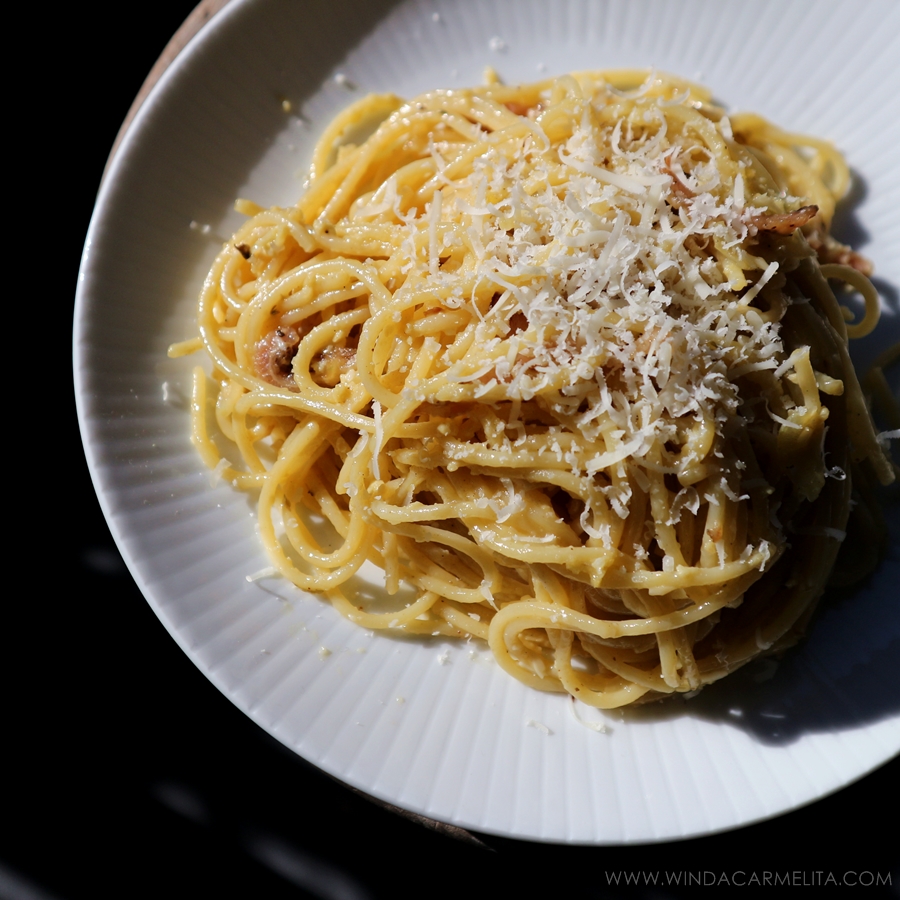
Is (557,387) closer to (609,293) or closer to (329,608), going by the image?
(609,293)

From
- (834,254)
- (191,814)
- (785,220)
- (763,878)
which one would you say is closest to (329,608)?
(191,814)

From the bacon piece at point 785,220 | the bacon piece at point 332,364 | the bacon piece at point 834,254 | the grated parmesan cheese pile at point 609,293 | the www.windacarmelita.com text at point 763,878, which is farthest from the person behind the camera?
the www.windacarmelita.com text at point 763,878

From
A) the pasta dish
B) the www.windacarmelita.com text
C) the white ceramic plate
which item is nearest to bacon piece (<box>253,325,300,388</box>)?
the pasta dish

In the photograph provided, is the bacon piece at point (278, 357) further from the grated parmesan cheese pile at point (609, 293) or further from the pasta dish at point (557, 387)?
the grated parmesan cheese pile at point (609, 293)

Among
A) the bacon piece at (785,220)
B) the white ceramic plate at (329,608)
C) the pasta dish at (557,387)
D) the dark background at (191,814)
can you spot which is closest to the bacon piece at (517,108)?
the pasta dish at (557,387)

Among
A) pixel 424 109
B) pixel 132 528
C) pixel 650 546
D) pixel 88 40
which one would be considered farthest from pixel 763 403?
pixel 88 40

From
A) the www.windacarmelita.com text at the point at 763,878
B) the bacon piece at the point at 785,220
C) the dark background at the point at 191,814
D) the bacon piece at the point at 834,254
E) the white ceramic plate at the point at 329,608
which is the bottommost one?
the dark background at the point at 191,814
